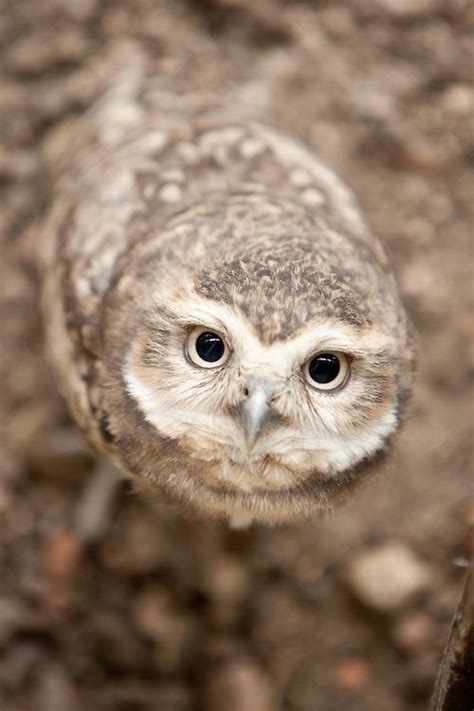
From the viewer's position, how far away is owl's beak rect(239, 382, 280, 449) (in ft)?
5.93

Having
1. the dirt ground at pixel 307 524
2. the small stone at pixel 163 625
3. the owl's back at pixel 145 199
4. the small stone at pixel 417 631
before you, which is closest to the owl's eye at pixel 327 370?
the owl's back at pixel 145 199

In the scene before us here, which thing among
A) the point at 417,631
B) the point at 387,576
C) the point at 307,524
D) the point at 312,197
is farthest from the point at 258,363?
the point at 417,631

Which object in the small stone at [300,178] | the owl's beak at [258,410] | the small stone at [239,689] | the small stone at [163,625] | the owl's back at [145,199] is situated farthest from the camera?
the small stone at [163,625]

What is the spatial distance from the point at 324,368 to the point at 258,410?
180 mm

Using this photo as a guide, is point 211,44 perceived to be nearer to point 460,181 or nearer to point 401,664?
point 460,181

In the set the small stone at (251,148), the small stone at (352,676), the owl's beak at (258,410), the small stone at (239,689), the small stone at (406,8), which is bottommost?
the small stone at (239,689)

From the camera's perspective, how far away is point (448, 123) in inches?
118

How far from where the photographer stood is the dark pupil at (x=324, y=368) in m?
1.88

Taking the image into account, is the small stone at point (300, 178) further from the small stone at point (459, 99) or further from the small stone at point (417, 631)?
the small stone at point (417, 631)

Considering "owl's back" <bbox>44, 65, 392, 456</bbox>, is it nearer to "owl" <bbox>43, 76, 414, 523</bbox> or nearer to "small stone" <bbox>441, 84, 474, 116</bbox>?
"owl" <bbox>43, 76, 414, 523</bbox>

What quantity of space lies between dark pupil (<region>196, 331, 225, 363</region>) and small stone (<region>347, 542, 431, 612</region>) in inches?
51.5

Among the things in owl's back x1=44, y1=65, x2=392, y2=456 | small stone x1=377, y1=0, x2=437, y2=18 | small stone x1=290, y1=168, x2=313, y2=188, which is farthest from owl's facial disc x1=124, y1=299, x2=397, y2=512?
small stone x1=377, y1=0, x2=437, y2=18

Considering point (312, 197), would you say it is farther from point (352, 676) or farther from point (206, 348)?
point (352, 676)

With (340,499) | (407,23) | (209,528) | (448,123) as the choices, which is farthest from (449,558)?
(407,23)
